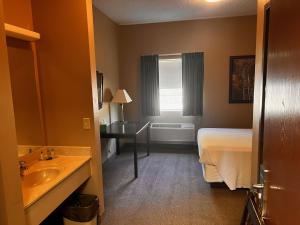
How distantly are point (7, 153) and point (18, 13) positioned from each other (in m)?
1.46

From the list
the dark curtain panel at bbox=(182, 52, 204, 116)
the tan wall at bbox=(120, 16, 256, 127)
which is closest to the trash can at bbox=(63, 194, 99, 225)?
the dark curtain panel at bbox=(182, 52, 204, 116)

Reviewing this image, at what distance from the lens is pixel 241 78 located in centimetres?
454

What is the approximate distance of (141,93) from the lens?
4.95m

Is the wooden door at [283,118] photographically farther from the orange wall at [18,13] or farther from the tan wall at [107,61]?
the tan wall at [107,61]

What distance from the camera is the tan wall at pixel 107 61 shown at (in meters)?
3.89

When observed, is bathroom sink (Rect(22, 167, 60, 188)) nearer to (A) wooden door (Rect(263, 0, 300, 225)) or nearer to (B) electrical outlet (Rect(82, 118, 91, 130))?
(B) electrical outlet (Rect(82, 118, 91, 130))

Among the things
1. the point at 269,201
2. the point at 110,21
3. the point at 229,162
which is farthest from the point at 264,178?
the point at 110,21

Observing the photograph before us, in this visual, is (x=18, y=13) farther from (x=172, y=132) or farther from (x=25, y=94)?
(x=172, y=132)

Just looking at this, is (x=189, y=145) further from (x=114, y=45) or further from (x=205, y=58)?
(x=114, y=45)

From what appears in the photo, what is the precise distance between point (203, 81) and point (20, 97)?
3461mm

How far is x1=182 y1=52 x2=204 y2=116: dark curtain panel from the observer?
4.61m

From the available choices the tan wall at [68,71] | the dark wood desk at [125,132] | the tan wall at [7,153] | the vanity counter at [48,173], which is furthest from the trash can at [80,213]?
the dark wood desk at [125,132]

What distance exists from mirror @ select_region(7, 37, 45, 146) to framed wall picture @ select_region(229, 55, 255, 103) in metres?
3.65

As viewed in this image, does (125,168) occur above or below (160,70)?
below
